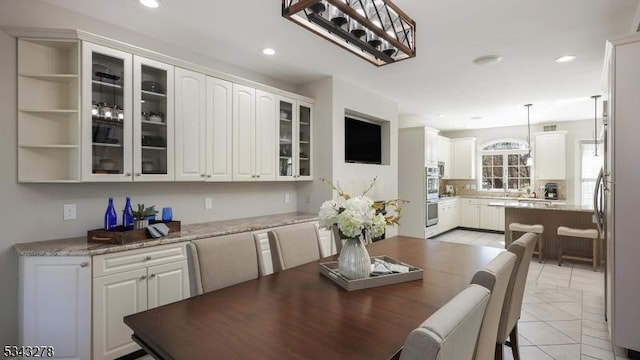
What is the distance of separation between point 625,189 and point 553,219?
3.45 m

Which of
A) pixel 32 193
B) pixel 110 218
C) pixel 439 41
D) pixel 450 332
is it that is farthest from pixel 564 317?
pixel 32 193

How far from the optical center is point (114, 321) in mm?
2191

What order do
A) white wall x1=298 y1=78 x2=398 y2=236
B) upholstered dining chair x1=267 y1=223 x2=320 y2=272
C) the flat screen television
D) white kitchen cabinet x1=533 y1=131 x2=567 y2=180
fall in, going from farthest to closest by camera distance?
white kitchen cabinet x1=533 y1=131 x2=567 y2=180 → the flat screen television → white wall x1=298 y1=78 x2=398 y2=236 → upholstered dining chair x1=267 y1=223 x2=320 y2=272

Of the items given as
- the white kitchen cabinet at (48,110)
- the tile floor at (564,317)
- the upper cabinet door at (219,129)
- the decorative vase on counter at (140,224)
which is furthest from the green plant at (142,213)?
the tile floor at (564,317)

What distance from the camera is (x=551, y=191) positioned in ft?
23.1

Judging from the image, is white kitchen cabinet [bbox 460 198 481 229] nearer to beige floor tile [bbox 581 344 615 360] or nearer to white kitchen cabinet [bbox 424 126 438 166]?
white kitchen cabinet [bbox 424 126 438 166]

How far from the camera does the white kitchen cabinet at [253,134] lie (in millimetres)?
3324

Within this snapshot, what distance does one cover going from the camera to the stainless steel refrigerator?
215 centimetres

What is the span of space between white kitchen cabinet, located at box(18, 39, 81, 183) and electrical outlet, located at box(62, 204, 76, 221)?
22 cm

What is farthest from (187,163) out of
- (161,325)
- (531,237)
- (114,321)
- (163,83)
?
(531,237)

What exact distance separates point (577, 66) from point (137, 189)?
4.84 m

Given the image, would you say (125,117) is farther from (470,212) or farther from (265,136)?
(470,212)

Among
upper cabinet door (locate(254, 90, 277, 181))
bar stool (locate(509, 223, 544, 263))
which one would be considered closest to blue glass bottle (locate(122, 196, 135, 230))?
upper cabinet door (locate(254, 90, 277, 181))

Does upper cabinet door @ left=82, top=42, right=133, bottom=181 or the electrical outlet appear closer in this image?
upper cabinet door @ left=82, top=42, right=133, bottom=181
